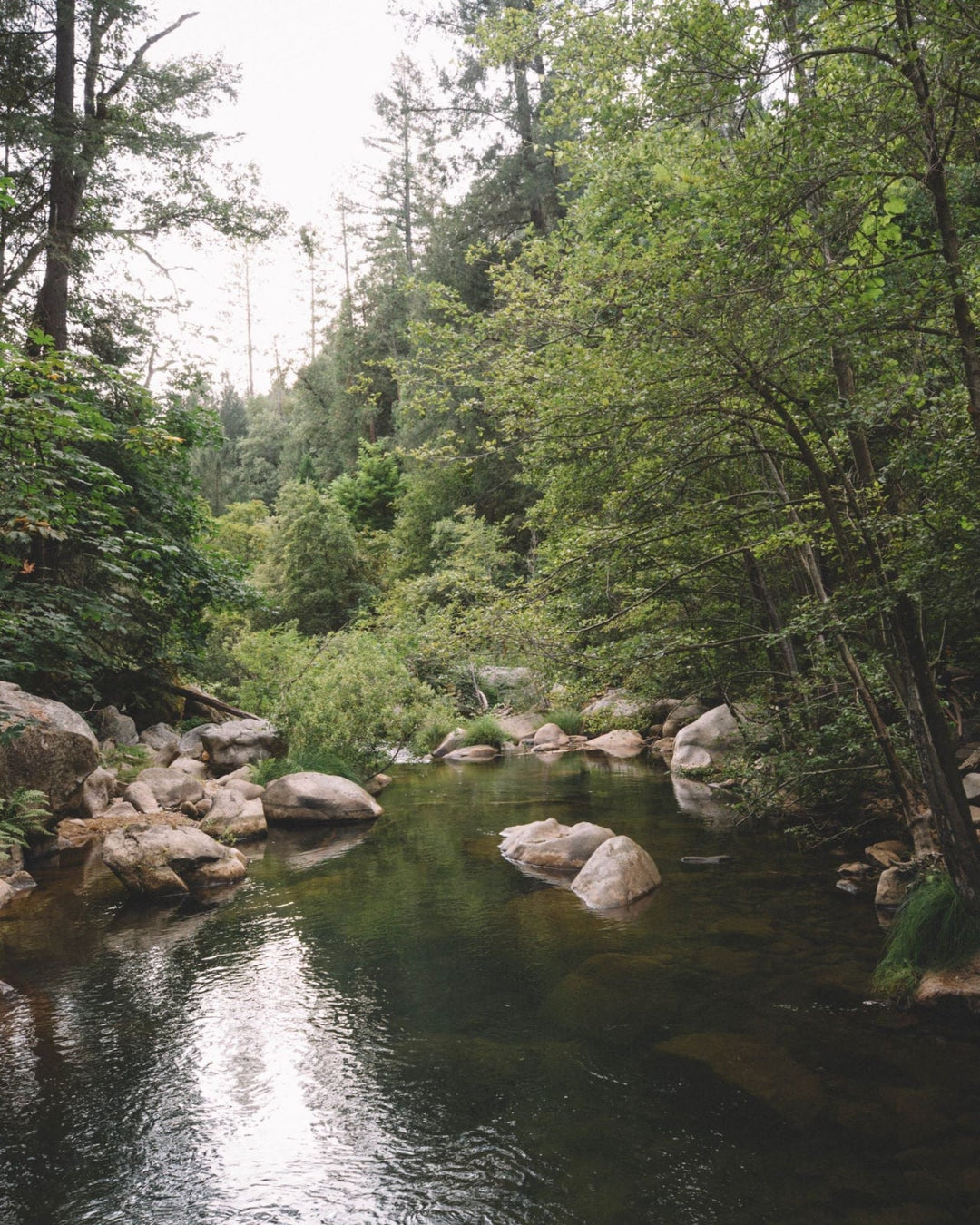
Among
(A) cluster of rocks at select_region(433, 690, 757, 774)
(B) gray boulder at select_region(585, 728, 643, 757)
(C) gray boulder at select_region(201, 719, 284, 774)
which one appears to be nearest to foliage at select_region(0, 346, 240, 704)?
(C) gray boulder at select_region(201, 719, 284, 774)

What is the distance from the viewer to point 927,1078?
425cm

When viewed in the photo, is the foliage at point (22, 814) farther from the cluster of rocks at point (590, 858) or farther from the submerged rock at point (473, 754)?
the submerged rock at point (473, 754)

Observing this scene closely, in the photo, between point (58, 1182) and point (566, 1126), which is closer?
point (58, 1182)

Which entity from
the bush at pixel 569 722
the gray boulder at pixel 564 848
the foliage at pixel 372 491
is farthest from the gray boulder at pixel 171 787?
the foliage at pixel 372 491

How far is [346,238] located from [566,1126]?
44549mm

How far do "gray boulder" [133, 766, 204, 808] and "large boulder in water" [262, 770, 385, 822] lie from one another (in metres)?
1.10

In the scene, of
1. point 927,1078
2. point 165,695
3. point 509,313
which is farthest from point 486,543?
point 927,1078

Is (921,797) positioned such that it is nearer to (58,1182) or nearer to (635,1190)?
(635,1190)

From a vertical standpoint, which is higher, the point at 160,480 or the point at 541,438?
the point at 160,480

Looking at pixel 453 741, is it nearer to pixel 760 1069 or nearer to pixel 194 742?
pixel 194 742

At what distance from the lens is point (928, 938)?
5250 millimetres

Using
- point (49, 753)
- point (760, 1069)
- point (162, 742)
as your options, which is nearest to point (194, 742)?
point (162, 742)

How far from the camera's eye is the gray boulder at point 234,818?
10.6m

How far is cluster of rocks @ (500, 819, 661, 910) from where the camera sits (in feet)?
24.8
